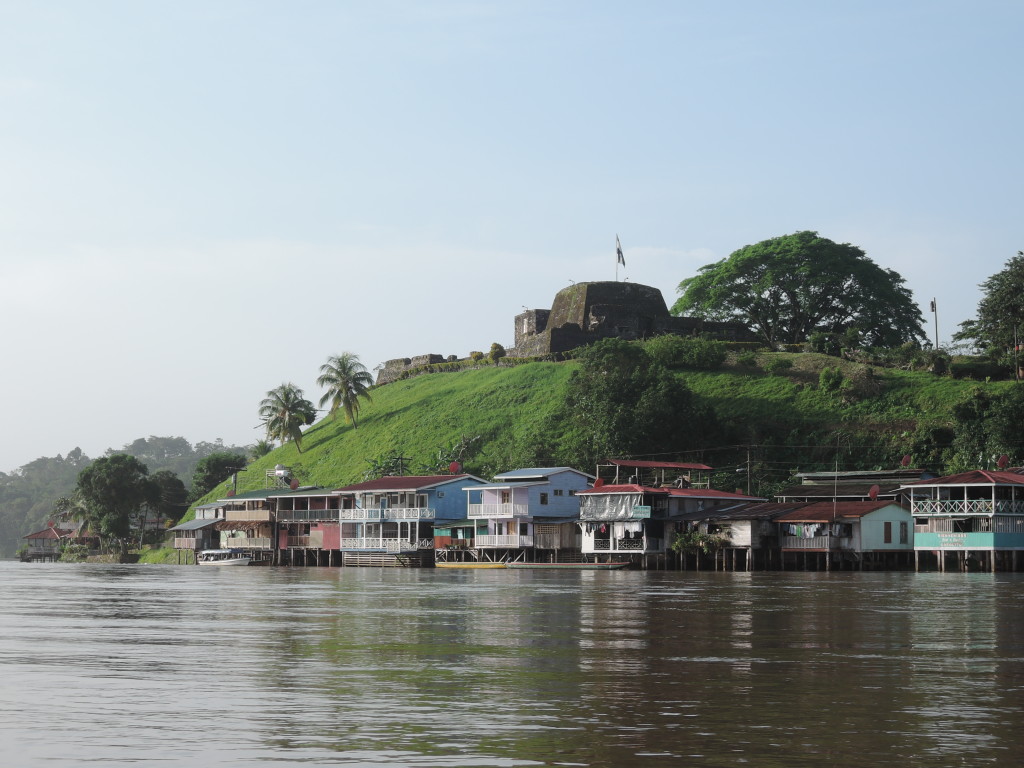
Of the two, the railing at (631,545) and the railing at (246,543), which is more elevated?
the railing at (631,545)

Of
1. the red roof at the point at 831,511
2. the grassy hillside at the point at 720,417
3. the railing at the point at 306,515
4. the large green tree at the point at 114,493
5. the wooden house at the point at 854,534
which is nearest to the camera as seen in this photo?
the red roof at the point at 831,511

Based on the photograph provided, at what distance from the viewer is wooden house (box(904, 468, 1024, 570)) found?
63062 mm

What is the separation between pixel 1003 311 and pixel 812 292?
85.8 ft

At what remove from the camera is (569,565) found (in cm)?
7481

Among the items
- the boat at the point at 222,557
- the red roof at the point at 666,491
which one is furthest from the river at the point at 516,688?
the boat at the point at 222,557

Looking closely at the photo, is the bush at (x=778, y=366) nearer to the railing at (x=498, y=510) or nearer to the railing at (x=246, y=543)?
the railing at (x=498, y=510)

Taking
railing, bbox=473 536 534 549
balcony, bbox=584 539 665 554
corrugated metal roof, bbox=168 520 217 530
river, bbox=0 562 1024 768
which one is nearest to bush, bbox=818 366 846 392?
balcony, bbox=584 539 665 554

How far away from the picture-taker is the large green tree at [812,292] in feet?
384

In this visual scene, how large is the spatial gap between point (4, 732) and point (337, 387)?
11366cm

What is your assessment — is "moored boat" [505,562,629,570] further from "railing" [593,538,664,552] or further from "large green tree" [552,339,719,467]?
"large green tree" [552,339,719,467]

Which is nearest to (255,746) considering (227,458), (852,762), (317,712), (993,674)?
(317,712)

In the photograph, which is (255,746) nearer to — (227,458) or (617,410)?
(617,410)

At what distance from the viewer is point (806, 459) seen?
90938 mm

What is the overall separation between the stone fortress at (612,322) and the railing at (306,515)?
35.0 m
